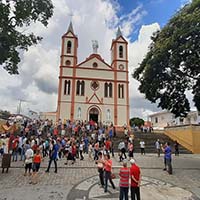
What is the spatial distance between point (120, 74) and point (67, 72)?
9367 mm

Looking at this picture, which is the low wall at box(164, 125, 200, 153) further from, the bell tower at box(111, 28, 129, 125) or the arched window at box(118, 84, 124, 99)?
the arched window at box(118, 84, 124, 99)

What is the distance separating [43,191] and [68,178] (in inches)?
87.6

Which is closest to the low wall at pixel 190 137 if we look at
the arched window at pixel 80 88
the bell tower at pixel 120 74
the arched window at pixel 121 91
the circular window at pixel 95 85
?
the bell tower at pixel 120 74

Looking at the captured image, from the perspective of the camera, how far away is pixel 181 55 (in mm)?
12156

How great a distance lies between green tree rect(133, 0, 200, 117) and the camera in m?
11.6

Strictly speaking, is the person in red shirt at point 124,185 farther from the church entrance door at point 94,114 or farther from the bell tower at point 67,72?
the church entrance door at point 94,114

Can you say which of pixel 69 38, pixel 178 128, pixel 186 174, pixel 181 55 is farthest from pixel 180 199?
pixel 69 38

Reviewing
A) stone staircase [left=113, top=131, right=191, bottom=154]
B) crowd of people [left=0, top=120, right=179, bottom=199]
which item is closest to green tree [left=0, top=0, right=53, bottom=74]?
crowd of people [left=0, top=120, right=179, bottom=199]

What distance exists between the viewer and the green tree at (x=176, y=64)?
Answer: 38.1 feet

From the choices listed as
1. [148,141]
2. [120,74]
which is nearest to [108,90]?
[120,74]

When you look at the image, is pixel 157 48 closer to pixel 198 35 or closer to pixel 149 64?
pixel 149 64

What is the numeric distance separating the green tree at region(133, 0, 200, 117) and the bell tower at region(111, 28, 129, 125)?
67.3 feet

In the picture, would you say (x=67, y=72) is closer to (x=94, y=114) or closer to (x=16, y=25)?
(x=94, y=114)

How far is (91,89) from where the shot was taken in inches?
1448
